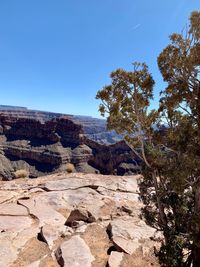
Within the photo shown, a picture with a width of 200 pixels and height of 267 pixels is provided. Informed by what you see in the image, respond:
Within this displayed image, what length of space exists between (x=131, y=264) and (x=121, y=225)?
10.7 feet

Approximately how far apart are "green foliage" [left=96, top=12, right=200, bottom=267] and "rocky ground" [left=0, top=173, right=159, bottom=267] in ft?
6.75

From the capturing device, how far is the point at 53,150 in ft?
479

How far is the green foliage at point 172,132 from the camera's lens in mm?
8070

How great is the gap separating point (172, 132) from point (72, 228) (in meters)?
7.32

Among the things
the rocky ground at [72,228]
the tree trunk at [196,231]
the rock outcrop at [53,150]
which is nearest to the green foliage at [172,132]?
the tree trunk at [196,231]

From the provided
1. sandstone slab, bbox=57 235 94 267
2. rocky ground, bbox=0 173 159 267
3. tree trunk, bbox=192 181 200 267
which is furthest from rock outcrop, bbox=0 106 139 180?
tree trunk, bbox=192 181 200 267

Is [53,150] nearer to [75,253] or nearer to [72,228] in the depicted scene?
[72,228]

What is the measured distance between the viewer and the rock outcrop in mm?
129625

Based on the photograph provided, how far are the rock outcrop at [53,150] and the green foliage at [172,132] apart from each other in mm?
110585

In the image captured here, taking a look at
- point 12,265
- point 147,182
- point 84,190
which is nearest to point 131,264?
point 147,182

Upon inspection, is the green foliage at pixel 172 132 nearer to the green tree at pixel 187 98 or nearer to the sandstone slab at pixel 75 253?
the green tree at pixel 187 98

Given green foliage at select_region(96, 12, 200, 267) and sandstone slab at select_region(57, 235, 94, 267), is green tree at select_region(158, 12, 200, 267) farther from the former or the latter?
sandstone slab at select_region(57, 235, 94, 267)

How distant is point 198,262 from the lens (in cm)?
838

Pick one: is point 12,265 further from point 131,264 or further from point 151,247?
point 151,247
